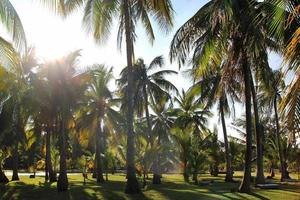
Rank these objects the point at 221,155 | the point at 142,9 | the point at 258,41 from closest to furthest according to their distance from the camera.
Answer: the point at 258,41, the point at 142,9, the point at 221,155

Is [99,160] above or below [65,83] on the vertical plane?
below

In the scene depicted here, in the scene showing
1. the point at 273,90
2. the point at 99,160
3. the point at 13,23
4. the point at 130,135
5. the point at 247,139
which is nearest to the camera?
the point at 13,23

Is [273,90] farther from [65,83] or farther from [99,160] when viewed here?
[99,160]

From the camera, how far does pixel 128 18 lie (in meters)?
21.2

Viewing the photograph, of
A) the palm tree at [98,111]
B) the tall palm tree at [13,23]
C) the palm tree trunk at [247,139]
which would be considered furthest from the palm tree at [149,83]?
the tall palm tree at [13,23]

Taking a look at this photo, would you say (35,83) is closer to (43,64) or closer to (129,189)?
(43,64)

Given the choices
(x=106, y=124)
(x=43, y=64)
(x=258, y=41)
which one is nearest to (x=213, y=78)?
(x=106, y=124)

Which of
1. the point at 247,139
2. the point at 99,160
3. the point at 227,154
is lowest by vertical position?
the point at 99,160

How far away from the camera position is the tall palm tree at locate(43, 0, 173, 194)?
19.0 meters

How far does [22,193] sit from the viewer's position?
22.8 metres

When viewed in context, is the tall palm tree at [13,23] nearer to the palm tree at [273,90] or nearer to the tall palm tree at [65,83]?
the palm tree at [273,90]

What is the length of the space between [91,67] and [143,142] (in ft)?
23.6

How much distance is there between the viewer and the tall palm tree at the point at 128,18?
62.5 ft

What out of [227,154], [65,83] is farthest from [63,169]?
[227,154]
